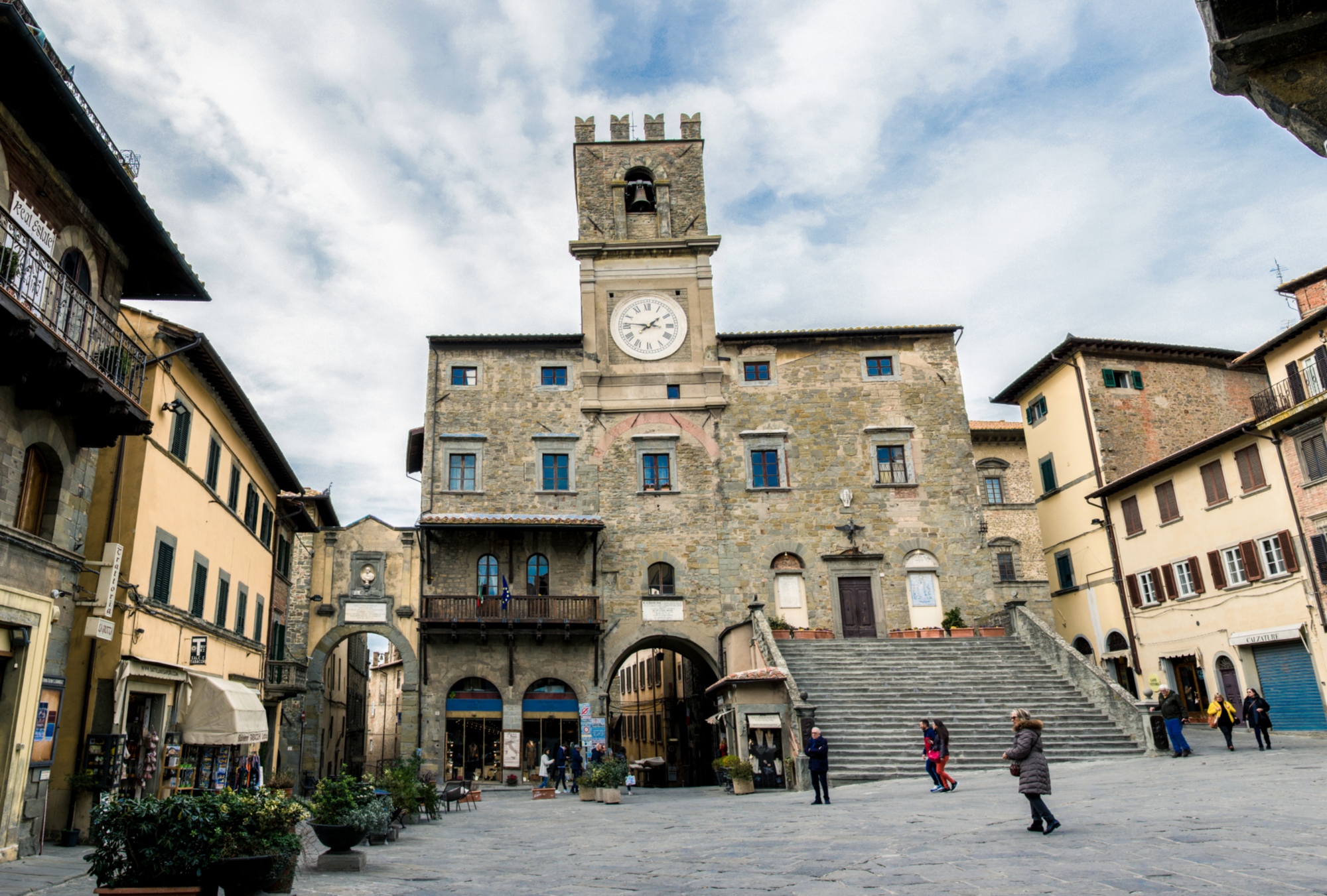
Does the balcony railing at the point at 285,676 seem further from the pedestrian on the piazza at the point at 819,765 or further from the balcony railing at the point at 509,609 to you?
the pedestrian on the piazza at the point at 819,765

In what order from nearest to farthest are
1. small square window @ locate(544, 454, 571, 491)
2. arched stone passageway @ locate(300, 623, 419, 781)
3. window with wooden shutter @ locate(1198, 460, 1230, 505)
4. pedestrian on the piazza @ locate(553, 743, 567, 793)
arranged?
pedestrian on the piazza @ locate(553, 743, 567, 793)
window with wooden shutter @ locate(1198, 460, 1230, 505)
arched stone passageway @ locate(300, 623, 419, 781)
small square window @ locate(544, 454, 571, 491)

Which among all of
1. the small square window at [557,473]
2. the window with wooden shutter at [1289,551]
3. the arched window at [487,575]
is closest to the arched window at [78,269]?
the arched window at [487,575]

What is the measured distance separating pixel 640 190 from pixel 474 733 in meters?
19.9

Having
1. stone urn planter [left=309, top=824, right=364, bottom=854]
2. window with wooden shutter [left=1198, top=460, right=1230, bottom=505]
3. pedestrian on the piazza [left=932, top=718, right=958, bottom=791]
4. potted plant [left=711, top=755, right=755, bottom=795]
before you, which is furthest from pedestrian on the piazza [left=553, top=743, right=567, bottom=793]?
window with wooden shutter [left=1198, top=460, right=1230, bottom=505]

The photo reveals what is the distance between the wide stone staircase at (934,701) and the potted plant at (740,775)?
5.93ft

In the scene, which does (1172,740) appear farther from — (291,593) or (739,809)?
(291,593)

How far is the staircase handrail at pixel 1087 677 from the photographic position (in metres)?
20.2

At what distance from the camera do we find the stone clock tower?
31.9m

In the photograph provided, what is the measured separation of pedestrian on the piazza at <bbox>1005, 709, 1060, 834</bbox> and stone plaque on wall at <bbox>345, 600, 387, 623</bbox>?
73.5ft

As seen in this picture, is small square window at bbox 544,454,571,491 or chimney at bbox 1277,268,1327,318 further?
small square window at bbox 544,454,571,491

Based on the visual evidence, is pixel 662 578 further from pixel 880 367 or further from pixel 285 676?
pixel 285 676

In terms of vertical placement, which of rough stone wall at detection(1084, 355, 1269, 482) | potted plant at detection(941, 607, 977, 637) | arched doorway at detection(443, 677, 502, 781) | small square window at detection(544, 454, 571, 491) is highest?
rough stone wall at detection(1084, 355, 1269, 482)

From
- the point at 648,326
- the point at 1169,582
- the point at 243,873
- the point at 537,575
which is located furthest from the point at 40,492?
the point at 1169,582

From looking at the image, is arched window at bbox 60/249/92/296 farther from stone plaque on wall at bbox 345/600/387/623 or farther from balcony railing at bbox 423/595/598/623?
stone plaque on wall at bbox 345/600/387/623
